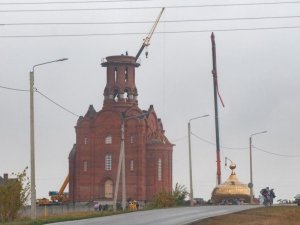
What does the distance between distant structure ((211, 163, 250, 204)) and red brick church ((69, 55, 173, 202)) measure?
7.55 metres

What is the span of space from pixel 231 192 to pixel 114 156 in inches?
702

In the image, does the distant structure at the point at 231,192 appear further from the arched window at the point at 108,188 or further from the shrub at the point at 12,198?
the shrub at the point at 12,198

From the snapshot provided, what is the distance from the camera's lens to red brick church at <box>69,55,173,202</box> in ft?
413

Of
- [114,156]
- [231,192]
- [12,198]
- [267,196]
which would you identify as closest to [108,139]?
[114,156]

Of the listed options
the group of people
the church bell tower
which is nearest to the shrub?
the group of people

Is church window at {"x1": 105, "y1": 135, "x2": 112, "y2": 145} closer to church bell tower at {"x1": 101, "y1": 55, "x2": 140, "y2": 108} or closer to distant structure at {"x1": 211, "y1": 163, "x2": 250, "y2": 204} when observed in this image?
church bell tower at {"x1": 101, "y1": 55, "x2": 140, "y2": 108}

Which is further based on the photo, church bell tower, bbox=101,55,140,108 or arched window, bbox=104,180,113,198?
church bell tower, bbox=101,55,140,108

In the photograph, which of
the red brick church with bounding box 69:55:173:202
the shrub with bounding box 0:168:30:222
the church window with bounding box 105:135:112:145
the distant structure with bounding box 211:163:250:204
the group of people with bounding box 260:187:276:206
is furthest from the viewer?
the church window with bounding box 105:135:112:145

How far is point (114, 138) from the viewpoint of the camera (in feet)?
417

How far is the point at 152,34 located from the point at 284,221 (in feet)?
422

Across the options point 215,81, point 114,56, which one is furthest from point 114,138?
point 215,81

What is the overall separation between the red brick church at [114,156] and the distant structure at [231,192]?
24.8ft

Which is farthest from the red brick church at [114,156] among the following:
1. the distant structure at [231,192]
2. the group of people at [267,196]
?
the group of people at [267,196]

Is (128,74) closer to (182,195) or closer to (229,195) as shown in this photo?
(229,195)
